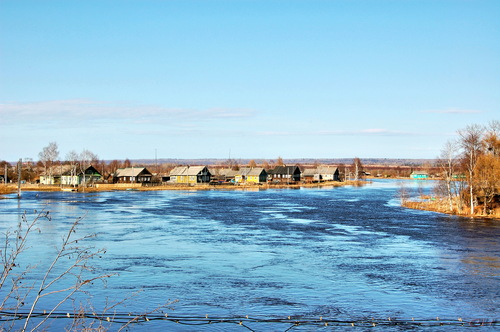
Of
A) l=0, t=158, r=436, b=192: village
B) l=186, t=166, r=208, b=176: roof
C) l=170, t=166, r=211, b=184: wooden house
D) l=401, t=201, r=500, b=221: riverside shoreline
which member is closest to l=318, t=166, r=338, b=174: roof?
l=0, t=158, r=436, b=192: village

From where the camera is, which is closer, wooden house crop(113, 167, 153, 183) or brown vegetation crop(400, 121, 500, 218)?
brown vegetation crop(400, 121, 500, 218)

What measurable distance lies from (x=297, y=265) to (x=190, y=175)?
257 feet

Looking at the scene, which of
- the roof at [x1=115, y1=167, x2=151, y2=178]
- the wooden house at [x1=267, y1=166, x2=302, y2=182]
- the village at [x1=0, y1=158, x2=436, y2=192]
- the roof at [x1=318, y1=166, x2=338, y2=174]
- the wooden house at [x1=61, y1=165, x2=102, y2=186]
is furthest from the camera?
the roof at [x1=318, y1=166, x2=338, y2=174]

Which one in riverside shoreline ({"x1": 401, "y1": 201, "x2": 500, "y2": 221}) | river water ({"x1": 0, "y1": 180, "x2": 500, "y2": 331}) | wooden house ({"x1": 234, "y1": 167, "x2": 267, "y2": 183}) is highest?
wooden house ({"x1": 234, "y1": 167, "x2": 267, "y2": 183})

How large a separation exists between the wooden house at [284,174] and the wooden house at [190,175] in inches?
738

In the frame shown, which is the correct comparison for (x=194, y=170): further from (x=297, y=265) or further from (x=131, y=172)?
(x=297, y=265)

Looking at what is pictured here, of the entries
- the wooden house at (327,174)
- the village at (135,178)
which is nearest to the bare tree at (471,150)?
the village at (135,178)

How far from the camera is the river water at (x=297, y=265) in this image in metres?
13.6

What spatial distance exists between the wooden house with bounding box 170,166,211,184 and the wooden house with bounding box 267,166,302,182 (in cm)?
1873

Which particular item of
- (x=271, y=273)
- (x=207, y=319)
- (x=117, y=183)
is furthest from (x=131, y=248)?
(x=117, y=183)

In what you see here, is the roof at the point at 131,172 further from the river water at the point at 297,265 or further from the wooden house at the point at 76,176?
the river water at the point at 297,265

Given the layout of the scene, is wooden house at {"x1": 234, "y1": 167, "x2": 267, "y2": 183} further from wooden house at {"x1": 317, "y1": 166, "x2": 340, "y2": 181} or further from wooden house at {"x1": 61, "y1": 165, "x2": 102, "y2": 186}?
wooden house at {"x1": 61, "y1": 165, "x2": 102, "y2": 186}

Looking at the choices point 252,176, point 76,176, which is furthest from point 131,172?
point 252,176

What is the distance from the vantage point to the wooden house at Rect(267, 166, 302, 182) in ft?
365
